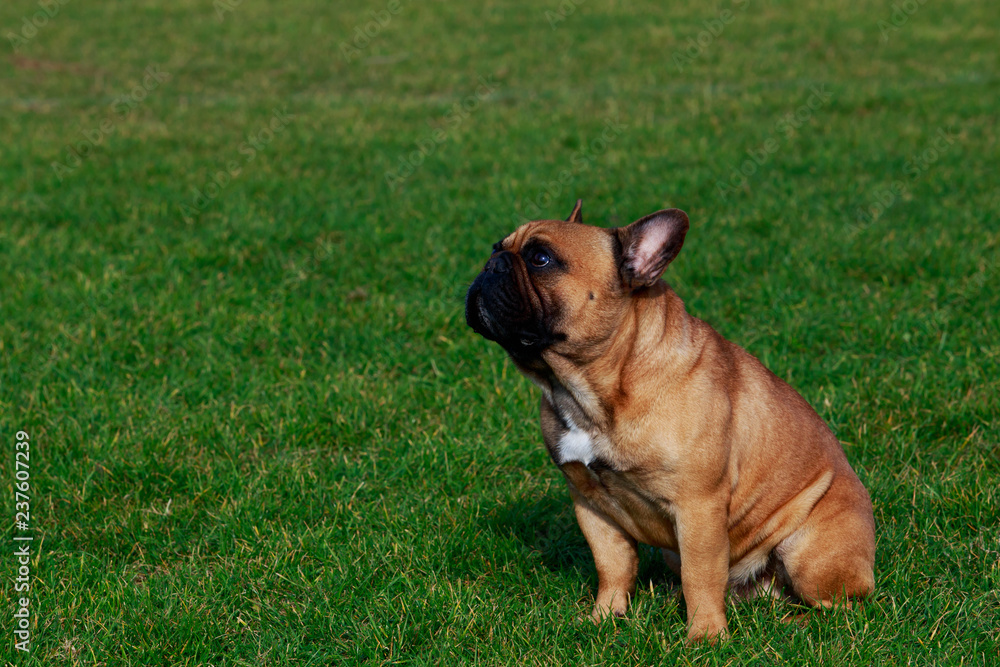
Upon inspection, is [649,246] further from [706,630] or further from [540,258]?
[706,630]

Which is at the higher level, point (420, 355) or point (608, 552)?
point (608, 552)

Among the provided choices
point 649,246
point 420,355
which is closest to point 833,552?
point 649,246

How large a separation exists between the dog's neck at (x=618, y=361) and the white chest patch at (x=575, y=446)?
53mm

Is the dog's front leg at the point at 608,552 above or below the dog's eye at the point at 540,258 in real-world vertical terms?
below

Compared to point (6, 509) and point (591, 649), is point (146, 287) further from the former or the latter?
point (591, 649)

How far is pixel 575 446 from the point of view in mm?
3672

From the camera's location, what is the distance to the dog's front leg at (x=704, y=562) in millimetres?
3525

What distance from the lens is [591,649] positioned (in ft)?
11.8

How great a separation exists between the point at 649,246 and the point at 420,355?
289cm

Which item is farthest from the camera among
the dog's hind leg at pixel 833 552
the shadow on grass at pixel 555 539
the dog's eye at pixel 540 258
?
the shadow on grass at pixel 555 539

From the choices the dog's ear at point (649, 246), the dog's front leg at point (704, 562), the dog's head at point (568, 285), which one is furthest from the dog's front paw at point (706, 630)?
the dog's ear at point (649, 246)

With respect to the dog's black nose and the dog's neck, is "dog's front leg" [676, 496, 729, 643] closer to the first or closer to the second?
the dog's neck

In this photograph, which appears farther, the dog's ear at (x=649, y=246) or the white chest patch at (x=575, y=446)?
the white chest patch at (x=575, y=446)

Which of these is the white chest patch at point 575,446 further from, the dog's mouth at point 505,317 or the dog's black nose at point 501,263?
the dog's black nose at point 501,263
